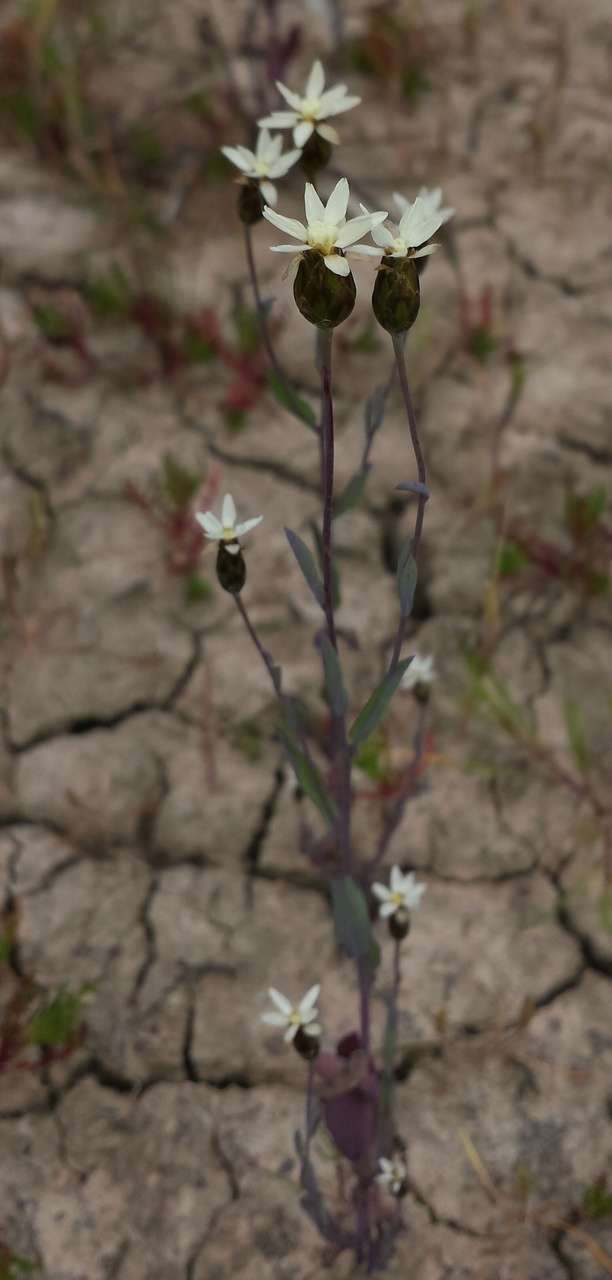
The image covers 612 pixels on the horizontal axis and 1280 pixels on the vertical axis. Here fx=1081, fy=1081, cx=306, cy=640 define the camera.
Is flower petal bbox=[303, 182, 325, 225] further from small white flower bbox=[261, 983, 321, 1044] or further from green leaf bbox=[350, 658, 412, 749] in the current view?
small white flower bbox=[261, 983, 321, 1044]

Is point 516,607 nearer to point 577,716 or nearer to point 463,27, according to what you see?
point 577,716

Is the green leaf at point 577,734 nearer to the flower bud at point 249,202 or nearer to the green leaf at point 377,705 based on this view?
the green leaf at point 377,705

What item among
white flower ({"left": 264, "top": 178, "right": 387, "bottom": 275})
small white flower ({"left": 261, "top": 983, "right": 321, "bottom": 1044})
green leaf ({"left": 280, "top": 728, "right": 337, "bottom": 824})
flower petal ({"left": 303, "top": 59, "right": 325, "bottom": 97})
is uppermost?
flower petal ({"left": 303, "top": 59, "right": 325, "bottom": 97})

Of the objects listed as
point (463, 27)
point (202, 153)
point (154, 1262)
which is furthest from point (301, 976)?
point (463, 27)

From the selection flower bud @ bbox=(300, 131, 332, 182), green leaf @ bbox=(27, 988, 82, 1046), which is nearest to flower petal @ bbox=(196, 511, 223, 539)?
flower bud @ bbox=(300, 131, 332, 182)

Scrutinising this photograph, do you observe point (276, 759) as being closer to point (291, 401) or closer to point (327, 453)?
point (291, 401)

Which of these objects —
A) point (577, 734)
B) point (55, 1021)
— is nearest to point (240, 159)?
point (577, 734)
